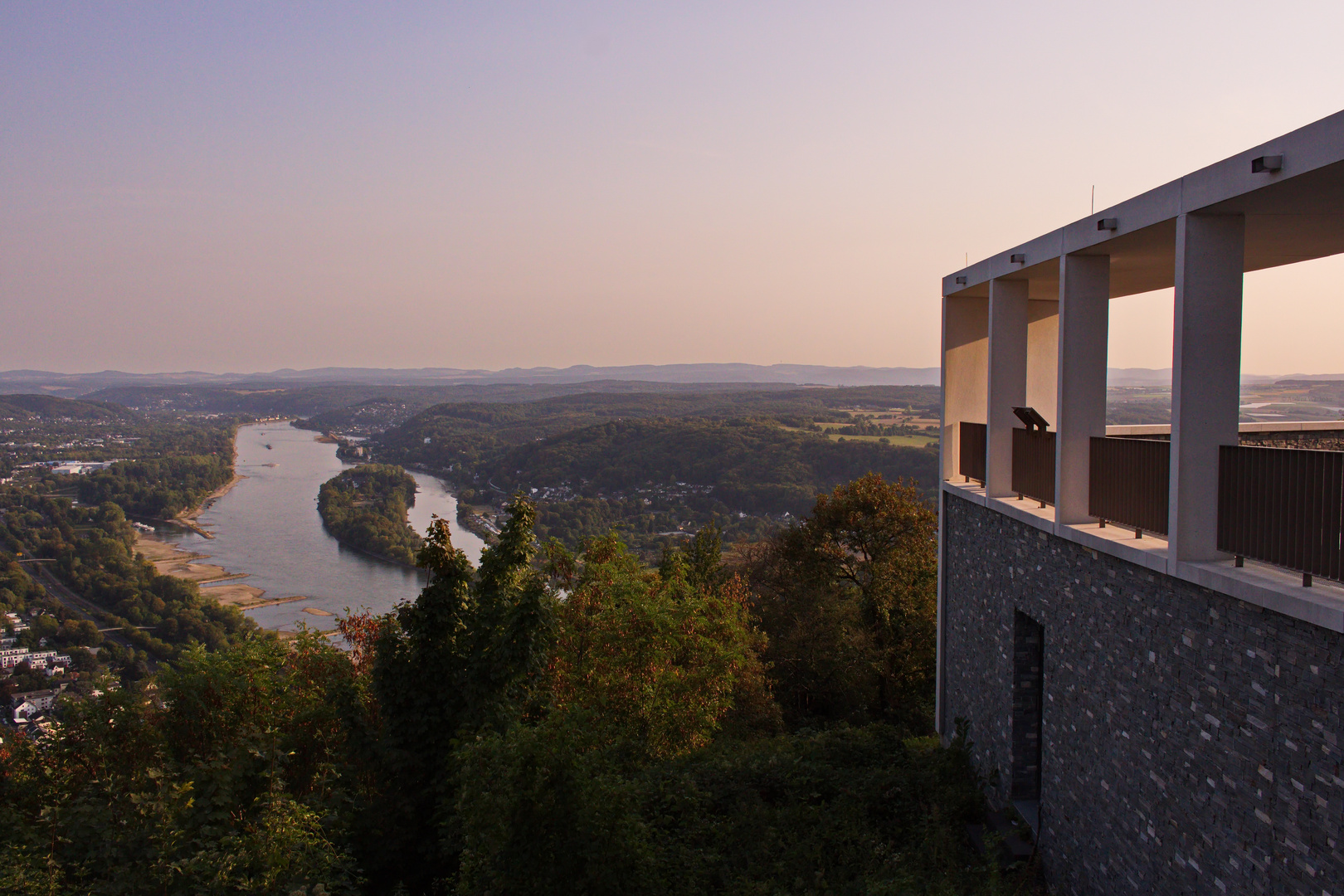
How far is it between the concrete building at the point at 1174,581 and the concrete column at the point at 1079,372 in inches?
0.7

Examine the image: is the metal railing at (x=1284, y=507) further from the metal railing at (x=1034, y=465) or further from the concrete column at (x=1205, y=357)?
the metal railing at (x=1034, y=465)

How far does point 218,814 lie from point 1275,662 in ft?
30.8

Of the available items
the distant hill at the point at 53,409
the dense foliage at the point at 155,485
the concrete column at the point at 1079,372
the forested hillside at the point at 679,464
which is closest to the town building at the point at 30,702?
the forested hillside at the point at 679,464

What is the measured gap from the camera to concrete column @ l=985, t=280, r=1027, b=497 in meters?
9.16

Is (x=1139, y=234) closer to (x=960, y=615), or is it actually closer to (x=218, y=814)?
(x=960, y=615)

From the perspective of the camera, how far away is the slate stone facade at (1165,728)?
4219mm

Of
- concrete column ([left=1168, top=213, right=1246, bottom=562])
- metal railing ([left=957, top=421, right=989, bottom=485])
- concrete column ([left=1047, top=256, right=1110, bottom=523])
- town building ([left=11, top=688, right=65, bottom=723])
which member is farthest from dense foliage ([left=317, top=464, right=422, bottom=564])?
concrete column ([left=1168, top=213, right=1246, bottom=562])

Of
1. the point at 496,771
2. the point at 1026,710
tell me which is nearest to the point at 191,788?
the point at 496,771

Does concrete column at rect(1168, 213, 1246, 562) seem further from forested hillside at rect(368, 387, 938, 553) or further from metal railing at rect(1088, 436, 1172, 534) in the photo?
forested hillside at rect(368, 387, 938, 553)

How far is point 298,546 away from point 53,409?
139 meters

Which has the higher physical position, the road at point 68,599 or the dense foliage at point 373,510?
the dense foliage at point 373,510

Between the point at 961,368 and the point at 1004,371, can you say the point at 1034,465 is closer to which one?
the point at 1004,371

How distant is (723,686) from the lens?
49.1ft

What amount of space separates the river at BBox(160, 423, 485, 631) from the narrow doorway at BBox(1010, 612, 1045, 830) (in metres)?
38.3
